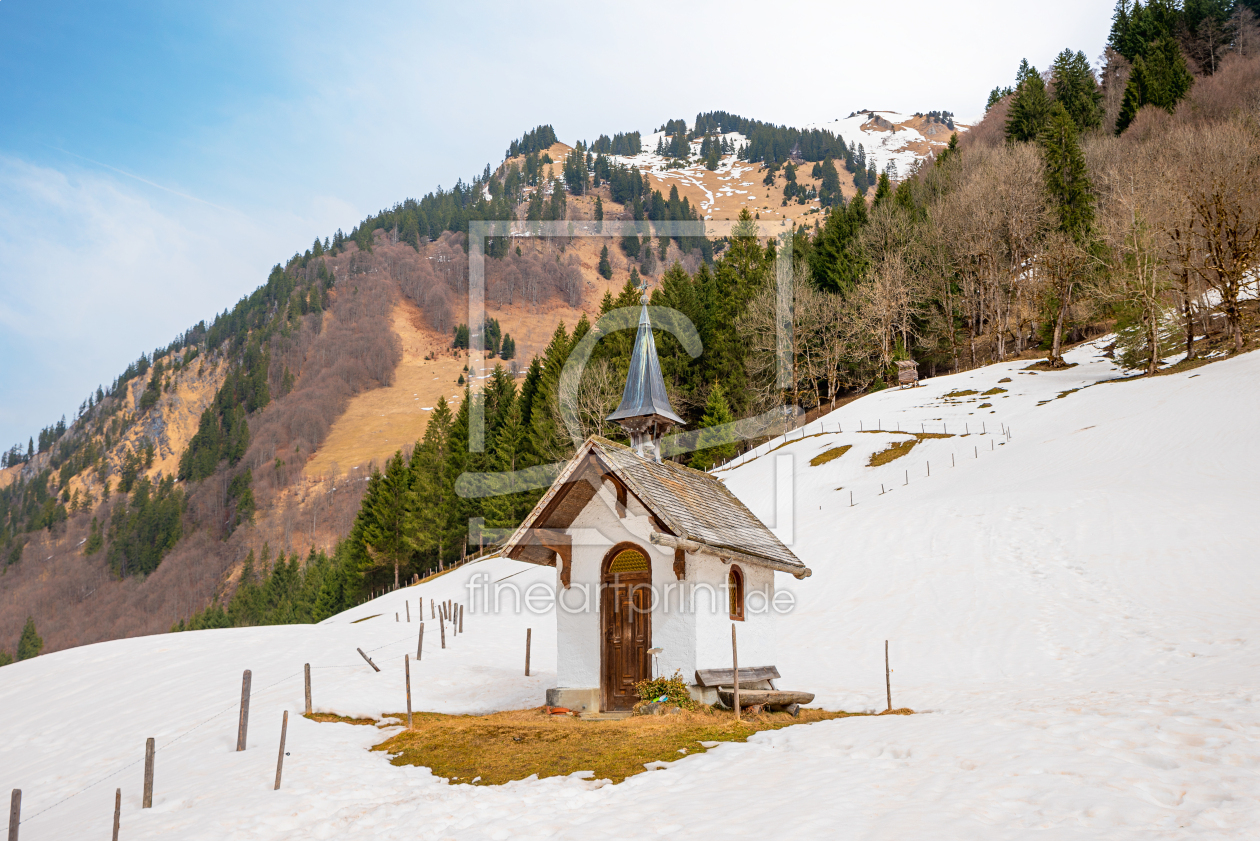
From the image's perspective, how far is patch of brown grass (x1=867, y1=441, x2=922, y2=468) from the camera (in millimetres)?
40531

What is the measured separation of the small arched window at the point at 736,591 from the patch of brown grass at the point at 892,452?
26.3 m

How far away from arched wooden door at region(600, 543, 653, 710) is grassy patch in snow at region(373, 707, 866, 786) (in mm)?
1272

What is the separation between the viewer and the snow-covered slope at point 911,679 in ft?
28.8

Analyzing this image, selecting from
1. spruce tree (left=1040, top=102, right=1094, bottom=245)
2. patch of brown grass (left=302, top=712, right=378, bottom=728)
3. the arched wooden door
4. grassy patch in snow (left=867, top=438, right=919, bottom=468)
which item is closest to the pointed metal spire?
the arched wooden door

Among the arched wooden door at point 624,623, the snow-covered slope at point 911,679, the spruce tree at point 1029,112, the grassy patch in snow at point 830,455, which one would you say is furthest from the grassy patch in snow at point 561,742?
the spruce tree at point 1029,112

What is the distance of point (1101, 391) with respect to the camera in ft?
138

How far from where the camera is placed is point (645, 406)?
18.6m

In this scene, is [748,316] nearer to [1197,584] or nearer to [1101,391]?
[1101,391]

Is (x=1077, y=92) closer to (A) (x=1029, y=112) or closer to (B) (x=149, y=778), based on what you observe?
(A) (x=1029, y=112)

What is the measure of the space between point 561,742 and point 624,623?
11.3ft

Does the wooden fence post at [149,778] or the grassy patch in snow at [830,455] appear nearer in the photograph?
the wooden fence post at [149,778]

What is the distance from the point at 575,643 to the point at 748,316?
45.5m

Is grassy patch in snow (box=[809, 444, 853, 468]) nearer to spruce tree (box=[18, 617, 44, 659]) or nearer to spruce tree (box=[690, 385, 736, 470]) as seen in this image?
spruce tree (box=[690, 385, 736, 470])

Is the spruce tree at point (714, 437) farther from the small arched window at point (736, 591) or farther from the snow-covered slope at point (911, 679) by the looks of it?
the small arched window at point (736, 591)
